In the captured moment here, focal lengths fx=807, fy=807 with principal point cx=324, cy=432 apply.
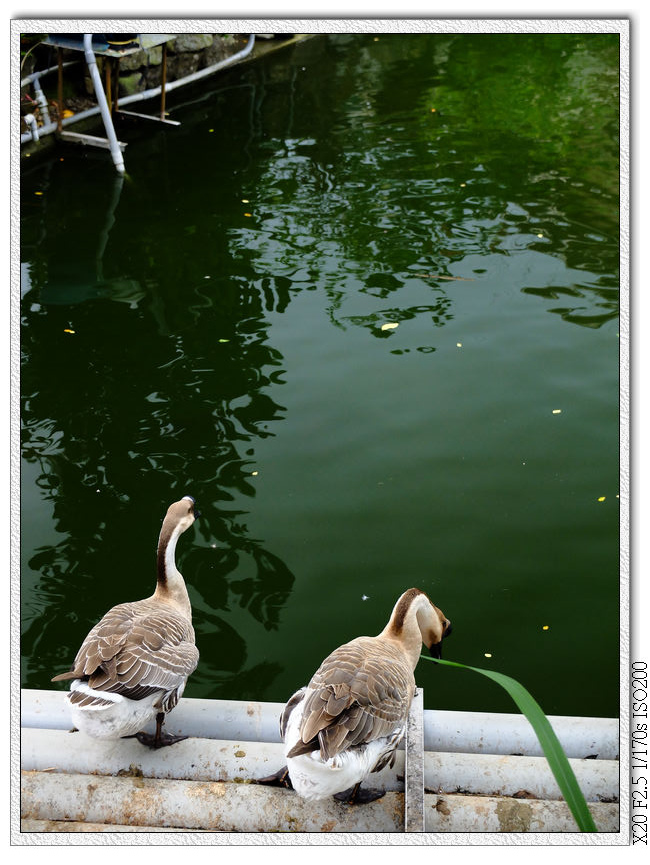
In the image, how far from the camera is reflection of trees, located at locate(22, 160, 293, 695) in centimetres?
410

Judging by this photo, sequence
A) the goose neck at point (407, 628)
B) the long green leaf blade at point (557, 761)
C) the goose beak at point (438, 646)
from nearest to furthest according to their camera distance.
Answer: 1. the long green leaf blade at point (557, 761)
2. the goose neck at point (407, 628)
3. the goose beak at point (438, 646)

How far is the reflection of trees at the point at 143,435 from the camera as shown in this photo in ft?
13.5

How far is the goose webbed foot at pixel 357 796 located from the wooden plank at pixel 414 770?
128mm

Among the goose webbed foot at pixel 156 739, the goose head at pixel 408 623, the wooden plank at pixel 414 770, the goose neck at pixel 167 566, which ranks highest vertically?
the goose neck at pixel 167 566

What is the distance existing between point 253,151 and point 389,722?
797 cm

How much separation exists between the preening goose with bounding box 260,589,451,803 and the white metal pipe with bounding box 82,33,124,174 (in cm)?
668

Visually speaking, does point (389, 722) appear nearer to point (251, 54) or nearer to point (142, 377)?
point (142, 377)

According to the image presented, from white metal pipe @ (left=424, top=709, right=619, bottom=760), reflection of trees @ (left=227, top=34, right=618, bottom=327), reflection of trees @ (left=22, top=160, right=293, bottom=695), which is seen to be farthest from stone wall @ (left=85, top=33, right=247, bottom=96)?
white metal pipe @ (left=424, top=709, right=619, bottom=760)

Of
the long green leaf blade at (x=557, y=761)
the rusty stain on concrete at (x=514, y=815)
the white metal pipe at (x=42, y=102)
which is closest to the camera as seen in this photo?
the long green leaf blade at (x=557, y=761)

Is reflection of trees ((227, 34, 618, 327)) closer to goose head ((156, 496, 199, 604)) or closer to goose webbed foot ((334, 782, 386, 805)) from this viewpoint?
goose head ((156, 496, 199, 604))

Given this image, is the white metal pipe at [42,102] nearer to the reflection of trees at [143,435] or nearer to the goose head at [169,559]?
the reflection of trees at [143,435]

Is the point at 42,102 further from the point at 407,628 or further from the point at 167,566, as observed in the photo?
the point at 407,628

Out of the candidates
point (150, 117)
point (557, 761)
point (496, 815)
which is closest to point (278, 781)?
point (496, 815)

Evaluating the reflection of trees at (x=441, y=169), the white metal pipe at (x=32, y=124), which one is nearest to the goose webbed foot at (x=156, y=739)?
the reflection of trees at (x=441, y=169)
